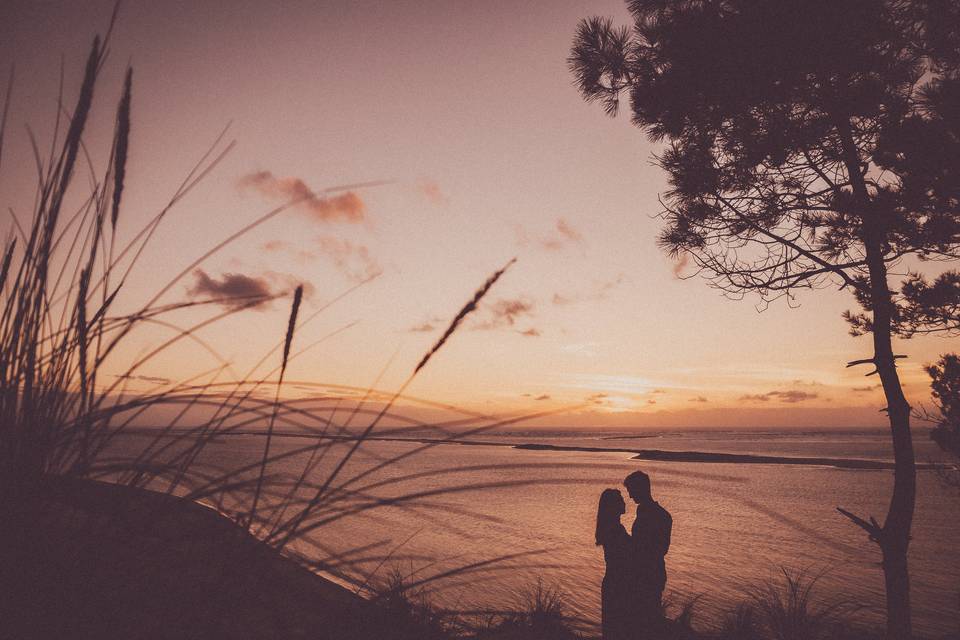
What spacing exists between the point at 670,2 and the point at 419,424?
6558mm

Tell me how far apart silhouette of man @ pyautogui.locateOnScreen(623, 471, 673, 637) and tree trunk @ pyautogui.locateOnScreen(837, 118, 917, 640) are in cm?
238

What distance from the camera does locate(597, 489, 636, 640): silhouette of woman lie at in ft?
16.1

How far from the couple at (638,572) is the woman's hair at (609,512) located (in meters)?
0.05

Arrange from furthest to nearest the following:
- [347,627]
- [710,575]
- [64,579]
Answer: [710,575]
[347,627]
[64,579]

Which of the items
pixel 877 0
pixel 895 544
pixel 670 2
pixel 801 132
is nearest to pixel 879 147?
pixel 801 132

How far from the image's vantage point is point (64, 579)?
1072mm

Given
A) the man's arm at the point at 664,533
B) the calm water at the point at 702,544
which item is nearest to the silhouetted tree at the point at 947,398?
the calm water at the point at 702,544

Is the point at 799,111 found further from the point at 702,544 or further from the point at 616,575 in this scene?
the point at 702,544

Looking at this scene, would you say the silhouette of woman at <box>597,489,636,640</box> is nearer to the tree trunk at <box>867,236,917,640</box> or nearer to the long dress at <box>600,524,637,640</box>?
the long dress at <box>600,524,637,640</box>

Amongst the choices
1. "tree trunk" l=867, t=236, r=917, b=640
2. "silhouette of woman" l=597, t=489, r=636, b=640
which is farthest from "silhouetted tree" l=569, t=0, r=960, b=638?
"silhouette of woman" l=597, t=489, r=636, b=640

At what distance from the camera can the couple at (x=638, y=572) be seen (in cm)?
486

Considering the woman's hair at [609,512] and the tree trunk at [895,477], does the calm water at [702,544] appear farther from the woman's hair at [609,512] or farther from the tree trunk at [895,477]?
the tree trunk at [895,477]

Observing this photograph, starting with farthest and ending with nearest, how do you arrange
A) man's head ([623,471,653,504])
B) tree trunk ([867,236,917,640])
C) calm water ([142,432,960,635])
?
calm water ([142,432,960,635])
tree trunk ([867,236,917,640])
man's head ([623,471,653,504])

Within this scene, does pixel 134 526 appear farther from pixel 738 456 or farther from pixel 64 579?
pixel 738 456
